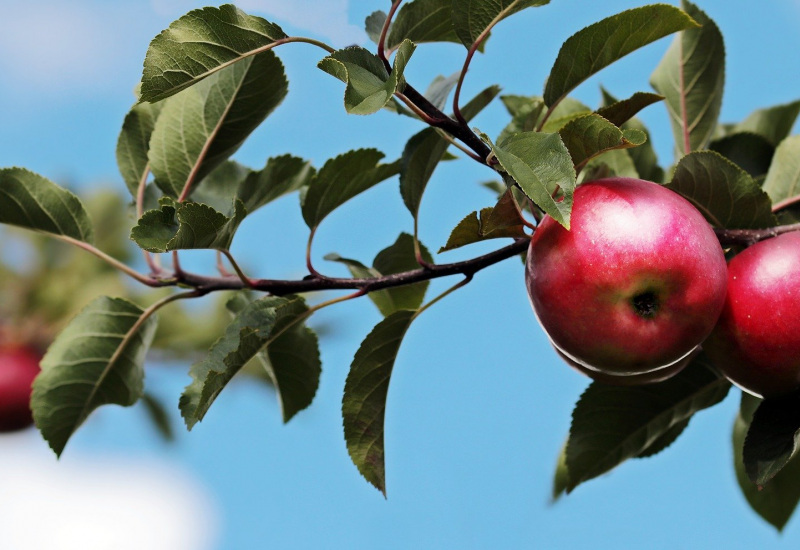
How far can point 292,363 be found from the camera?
4.09ft

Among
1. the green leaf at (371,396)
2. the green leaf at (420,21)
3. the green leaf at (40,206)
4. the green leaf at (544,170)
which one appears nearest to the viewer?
the green leaf at (544,170)

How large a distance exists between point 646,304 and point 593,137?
0.19 meters

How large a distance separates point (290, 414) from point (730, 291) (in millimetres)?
660

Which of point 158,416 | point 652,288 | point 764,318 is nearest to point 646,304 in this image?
point 652,288

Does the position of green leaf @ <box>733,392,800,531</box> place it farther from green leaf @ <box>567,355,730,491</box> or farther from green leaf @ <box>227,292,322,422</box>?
green leaf @ <box>227,292,322,422</box>

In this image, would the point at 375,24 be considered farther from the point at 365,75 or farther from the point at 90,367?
the point at 90,367

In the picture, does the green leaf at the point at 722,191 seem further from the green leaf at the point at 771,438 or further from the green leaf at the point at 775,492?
the green leaf at the point at 775,492

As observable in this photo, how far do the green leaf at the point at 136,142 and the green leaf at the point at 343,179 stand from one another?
304 millimetres

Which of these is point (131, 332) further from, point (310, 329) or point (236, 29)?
point (236, 29)

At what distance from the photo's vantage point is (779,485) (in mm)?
1391

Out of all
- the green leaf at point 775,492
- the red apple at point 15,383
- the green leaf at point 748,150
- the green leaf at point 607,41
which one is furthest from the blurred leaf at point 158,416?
the green leaf at point 607,41

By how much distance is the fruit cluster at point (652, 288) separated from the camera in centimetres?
89

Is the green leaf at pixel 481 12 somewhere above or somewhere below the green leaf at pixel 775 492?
above

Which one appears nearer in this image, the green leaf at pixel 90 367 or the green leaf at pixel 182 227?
the green leaf at pixel 182 227
